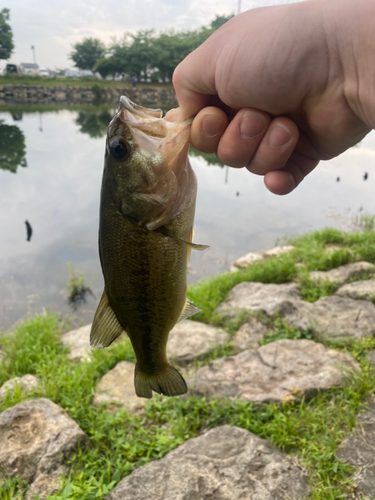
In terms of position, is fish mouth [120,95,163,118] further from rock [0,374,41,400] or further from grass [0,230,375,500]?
rock [0,374,41,400]

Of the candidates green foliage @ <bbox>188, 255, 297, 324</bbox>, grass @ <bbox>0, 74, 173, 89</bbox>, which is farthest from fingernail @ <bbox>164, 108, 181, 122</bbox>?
grass @ <bbox>0, 74, 173, 89</bbox>

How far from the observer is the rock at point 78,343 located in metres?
4.74

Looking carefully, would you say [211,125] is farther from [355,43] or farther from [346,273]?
[346,273]

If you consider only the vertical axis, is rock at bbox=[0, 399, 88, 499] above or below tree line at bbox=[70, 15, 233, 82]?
below

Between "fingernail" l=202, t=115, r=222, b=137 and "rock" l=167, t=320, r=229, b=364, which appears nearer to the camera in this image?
"fingernail" l=202, t=115, r=222, b=137

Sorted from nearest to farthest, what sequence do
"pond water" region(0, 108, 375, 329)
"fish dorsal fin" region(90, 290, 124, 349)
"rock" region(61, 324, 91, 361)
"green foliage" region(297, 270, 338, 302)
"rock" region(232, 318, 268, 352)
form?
"fish dorsal fin" region(90, 290, 124, 349)
"rock" region(232, 318, 268, 352)
"rock" region(61, 324, 91, 361)
"green foliage" region(297, 270, 338, 302)
"pond water" region(0, 108, 375, 329)

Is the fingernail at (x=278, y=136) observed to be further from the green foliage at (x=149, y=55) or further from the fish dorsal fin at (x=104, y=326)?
the green foliage at (x=149, y=55)

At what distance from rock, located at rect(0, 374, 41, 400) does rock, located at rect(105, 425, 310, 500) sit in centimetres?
164

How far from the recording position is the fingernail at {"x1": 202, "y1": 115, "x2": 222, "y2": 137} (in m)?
1.92

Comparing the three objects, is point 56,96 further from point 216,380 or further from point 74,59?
point 216,380

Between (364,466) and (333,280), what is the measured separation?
329 cm

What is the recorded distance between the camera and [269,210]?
1229 centimetres

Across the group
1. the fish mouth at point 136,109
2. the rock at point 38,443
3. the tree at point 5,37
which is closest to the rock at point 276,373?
the rock at point 38,443

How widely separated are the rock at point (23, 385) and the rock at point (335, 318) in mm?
2971
